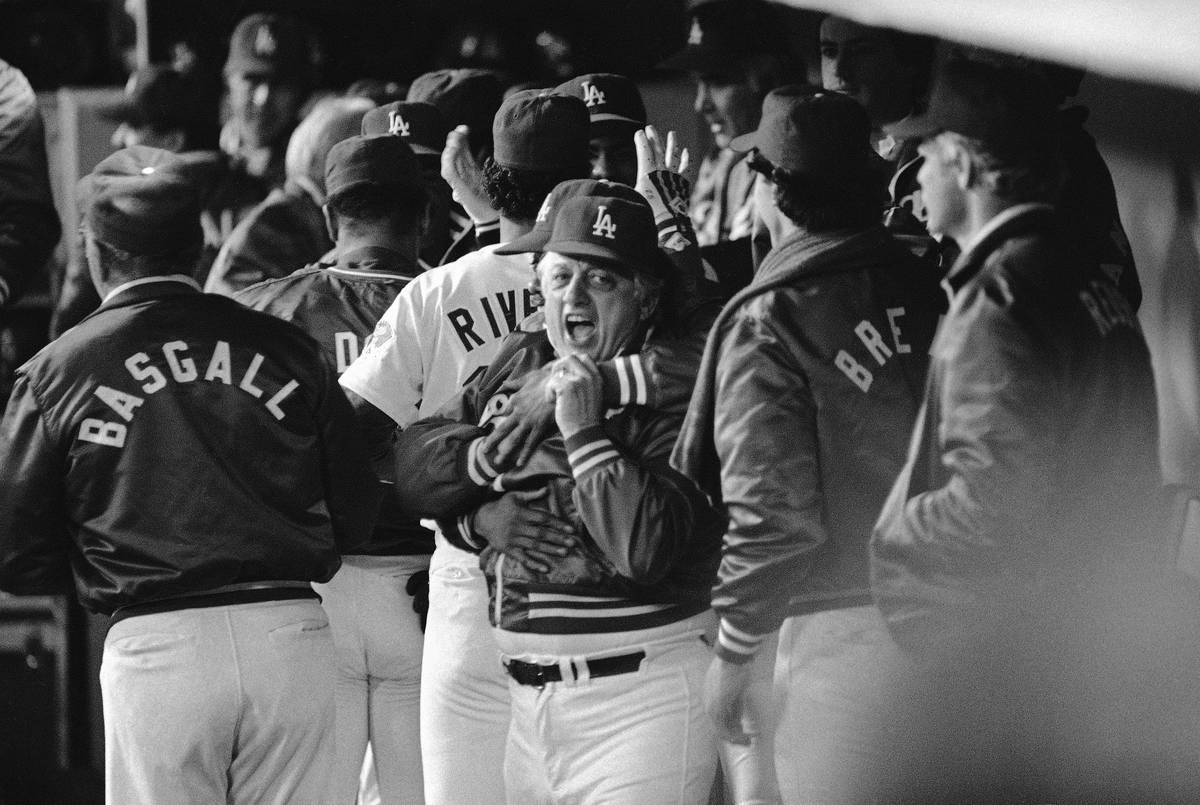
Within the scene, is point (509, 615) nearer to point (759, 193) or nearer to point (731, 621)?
point (731, 621)

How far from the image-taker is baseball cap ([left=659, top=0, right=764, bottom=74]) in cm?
332

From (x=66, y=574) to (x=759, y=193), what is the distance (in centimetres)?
132

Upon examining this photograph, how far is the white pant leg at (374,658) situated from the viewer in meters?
3.95

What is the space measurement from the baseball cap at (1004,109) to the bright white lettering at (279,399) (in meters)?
1.26

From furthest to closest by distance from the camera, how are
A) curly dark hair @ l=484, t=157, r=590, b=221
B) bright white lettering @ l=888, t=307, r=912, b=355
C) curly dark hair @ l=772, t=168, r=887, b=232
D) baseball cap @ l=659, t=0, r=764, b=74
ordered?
curly dark hair @ l=484, t=157, r=590, b=221
baseball cap @ l=659, t=0, r=764, b=74
curly dark hair @ l=772, t=168, r=887, b=232
bright white lettering @ l=888, t=307, r=912, b=355

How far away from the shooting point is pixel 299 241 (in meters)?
5.45

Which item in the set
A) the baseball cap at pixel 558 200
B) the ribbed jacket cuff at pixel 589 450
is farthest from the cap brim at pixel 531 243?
the ribbed jacket cuff at pixel 589 450

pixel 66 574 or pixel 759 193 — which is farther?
pixel 66 574

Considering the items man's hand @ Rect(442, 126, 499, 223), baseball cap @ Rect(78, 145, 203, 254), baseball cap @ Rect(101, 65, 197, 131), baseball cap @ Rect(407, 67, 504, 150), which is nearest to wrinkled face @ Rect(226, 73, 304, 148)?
baseball cap @ Rect(101, 65, 197, 131)

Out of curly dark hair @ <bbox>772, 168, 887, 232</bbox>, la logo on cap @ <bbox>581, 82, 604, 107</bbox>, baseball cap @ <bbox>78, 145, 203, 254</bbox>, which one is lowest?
baseball cap @ <bbox>78, 145, 203, 254</bbox>

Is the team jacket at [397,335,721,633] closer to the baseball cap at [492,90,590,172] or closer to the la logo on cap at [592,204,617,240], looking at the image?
the la logo on cap at [592,204,617,240]

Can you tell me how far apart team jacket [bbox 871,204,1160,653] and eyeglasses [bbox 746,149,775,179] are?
47 cm

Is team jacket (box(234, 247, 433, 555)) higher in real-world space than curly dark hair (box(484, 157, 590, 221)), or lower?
lower

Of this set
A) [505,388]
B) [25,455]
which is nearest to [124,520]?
[25,455]
